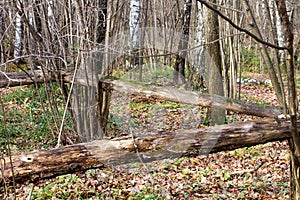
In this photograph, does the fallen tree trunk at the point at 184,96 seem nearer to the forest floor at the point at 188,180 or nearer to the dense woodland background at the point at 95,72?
the dense woodland background at the point at 95,72

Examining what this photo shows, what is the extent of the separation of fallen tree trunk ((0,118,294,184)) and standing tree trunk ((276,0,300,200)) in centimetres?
29

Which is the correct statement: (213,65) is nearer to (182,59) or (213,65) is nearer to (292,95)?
(182,59)

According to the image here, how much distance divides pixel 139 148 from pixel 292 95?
118 centimetres

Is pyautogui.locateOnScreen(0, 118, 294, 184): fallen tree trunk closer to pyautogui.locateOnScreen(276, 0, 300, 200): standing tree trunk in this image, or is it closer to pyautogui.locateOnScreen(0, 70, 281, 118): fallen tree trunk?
pyautogui.locateOnScreen(276, 0, 300, 200): standing tree trunk

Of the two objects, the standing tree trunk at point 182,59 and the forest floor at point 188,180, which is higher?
the standing tree trunk at point 182,59

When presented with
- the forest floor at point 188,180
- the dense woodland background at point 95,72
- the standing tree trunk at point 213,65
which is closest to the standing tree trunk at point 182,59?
the dense woodland background at point 95,72

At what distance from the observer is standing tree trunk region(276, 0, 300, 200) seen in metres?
1.61

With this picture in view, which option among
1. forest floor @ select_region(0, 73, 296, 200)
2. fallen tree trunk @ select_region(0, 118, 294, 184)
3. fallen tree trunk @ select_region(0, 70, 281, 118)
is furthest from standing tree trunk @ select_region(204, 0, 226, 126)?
fallen tree trunk @ select_region(0, 118, 294, 184)

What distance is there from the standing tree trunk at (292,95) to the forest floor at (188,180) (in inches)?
45.9

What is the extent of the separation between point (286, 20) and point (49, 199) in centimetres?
353

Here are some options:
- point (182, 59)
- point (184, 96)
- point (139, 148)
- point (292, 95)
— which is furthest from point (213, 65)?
point (292, 95)

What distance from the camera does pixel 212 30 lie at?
6793 millimetres

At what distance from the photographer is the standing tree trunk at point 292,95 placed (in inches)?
63.2

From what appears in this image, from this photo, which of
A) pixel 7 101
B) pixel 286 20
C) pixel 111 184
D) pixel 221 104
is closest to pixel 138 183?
pixel 111 184
